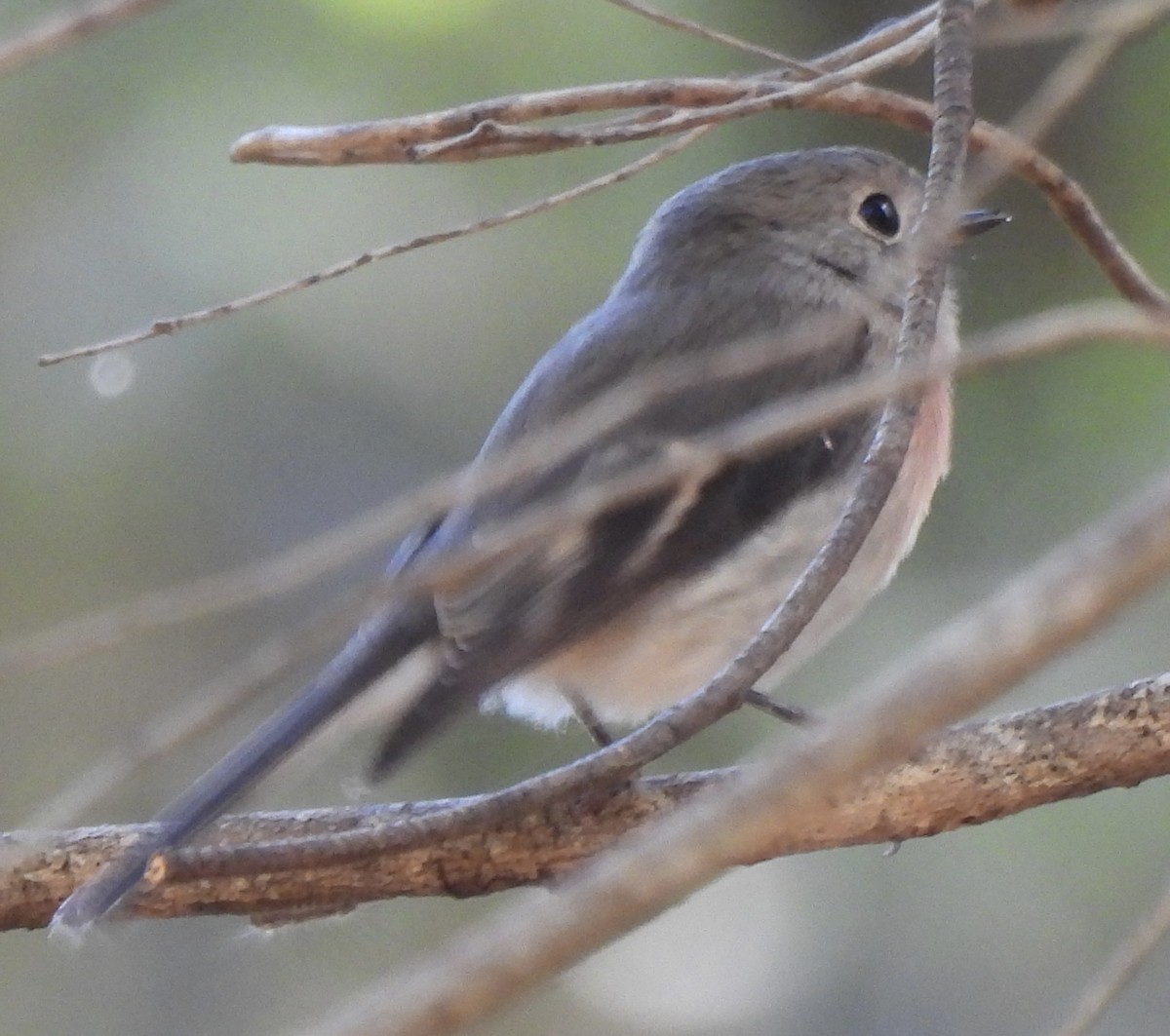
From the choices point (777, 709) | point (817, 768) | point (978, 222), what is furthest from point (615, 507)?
point (817, 768)

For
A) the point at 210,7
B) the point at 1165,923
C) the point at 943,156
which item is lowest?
the point at 1165,923

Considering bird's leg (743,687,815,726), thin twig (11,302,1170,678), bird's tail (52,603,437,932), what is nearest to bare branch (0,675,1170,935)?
bird's tail (52,603,437,932)

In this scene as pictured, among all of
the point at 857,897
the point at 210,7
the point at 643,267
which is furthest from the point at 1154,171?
the point at 210,7

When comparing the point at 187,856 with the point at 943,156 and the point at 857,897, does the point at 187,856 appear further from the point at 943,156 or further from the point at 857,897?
the point at 857,897

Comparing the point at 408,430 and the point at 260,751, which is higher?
the point at 408,430

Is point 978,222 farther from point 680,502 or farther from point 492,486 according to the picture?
point 492,486

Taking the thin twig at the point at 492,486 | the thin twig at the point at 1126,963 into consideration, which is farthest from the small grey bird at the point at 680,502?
the thin twig at the point at 1126,963

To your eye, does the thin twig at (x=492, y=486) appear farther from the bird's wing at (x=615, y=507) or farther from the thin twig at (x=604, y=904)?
the bird's wing at (x=615, y=507)
